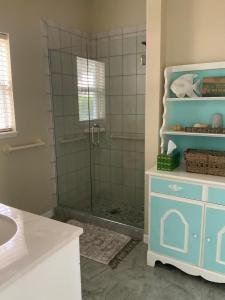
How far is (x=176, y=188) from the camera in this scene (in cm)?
195

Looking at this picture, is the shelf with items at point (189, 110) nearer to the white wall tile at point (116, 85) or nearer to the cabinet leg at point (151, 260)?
the cabinet leg at point (151, 260)

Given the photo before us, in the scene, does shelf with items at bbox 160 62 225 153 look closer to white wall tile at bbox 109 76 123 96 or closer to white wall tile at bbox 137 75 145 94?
white wall tile at bbox 137 75 145 94

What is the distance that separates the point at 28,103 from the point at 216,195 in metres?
2.00

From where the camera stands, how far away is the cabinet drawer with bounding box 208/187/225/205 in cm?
177

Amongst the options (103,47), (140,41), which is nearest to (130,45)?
(140,41)

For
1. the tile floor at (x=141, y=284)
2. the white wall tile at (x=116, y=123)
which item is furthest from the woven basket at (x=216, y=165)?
the white wall tile at (x=116, y=123)

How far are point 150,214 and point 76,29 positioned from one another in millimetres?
2460

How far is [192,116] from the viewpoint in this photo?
87.0 inches

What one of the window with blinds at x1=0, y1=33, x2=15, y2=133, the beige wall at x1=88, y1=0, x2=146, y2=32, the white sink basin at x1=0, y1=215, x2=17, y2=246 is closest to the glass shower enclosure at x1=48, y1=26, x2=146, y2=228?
the beige wall at x1=88, y1=0, x2=146, y2=32

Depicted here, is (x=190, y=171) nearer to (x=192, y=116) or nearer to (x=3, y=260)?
(x=192, y=116)

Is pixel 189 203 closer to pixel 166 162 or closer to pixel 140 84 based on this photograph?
pixel 166 162

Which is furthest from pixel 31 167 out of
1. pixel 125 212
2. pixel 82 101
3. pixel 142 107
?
pixel 142 107

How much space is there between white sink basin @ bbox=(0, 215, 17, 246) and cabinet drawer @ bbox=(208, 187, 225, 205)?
52.3 inches

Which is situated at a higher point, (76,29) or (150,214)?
(76,29)
